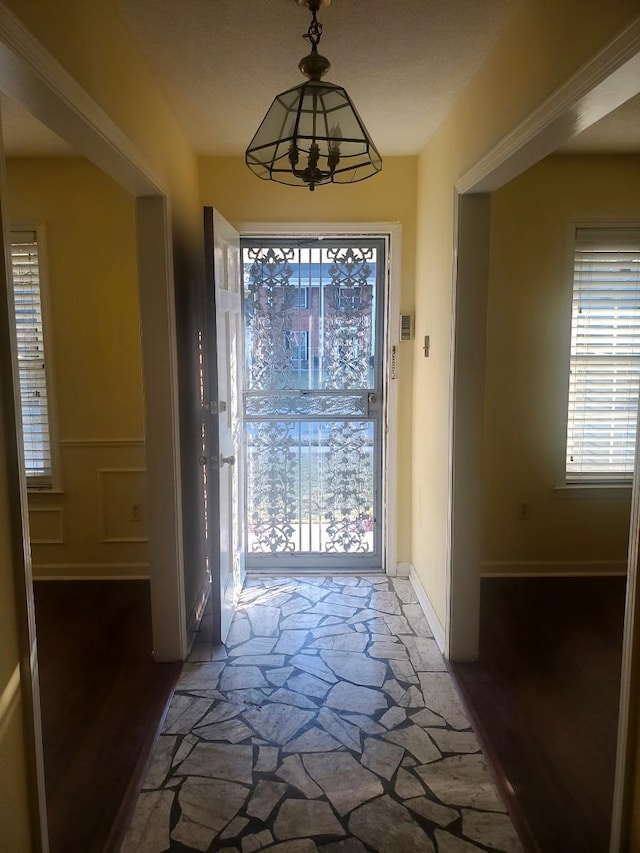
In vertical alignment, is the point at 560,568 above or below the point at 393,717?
above

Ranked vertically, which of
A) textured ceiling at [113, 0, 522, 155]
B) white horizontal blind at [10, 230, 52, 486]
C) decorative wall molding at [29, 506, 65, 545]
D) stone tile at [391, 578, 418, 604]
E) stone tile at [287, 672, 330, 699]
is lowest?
stone tile at [287, 672, 330, 699]

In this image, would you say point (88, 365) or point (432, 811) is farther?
point (88, 365)

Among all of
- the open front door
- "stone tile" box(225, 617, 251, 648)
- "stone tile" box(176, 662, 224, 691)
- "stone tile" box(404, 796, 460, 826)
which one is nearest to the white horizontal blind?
the open front door

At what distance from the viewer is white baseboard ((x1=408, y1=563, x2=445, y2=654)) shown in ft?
9.89

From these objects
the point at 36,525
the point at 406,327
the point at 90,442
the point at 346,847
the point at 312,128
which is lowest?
the point at 346,847

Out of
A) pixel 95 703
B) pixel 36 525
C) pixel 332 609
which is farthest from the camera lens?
pixel 36 525

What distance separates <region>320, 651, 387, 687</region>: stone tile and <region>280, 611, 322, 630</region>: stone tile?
31 cm

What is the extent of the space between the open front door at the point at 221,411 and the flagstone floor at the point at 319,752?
12.7 inches

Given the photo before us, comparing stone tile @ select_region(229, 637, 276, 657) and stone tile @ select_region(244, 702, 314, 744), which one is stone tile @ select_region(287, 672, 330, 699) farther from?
stone tile @ select_region(229, 637, 276, 657)

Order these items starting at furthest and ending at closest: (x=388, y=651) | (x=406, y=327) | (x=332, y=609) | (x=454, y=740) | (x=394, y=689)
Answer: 1. (x=406, y=327)
2. (x=332, y=609)
3. (x=388, y=651)
4. (x=394, y=689)
5. (x=454, y=740)

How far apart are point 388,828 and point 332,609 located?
158cm

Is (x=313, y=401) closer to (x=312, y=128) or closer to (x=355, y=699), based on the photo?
(x=355, y=699)

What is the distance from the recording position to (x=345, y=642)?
3.07m

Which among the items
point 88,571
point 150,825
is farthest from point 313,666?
point 88,571
